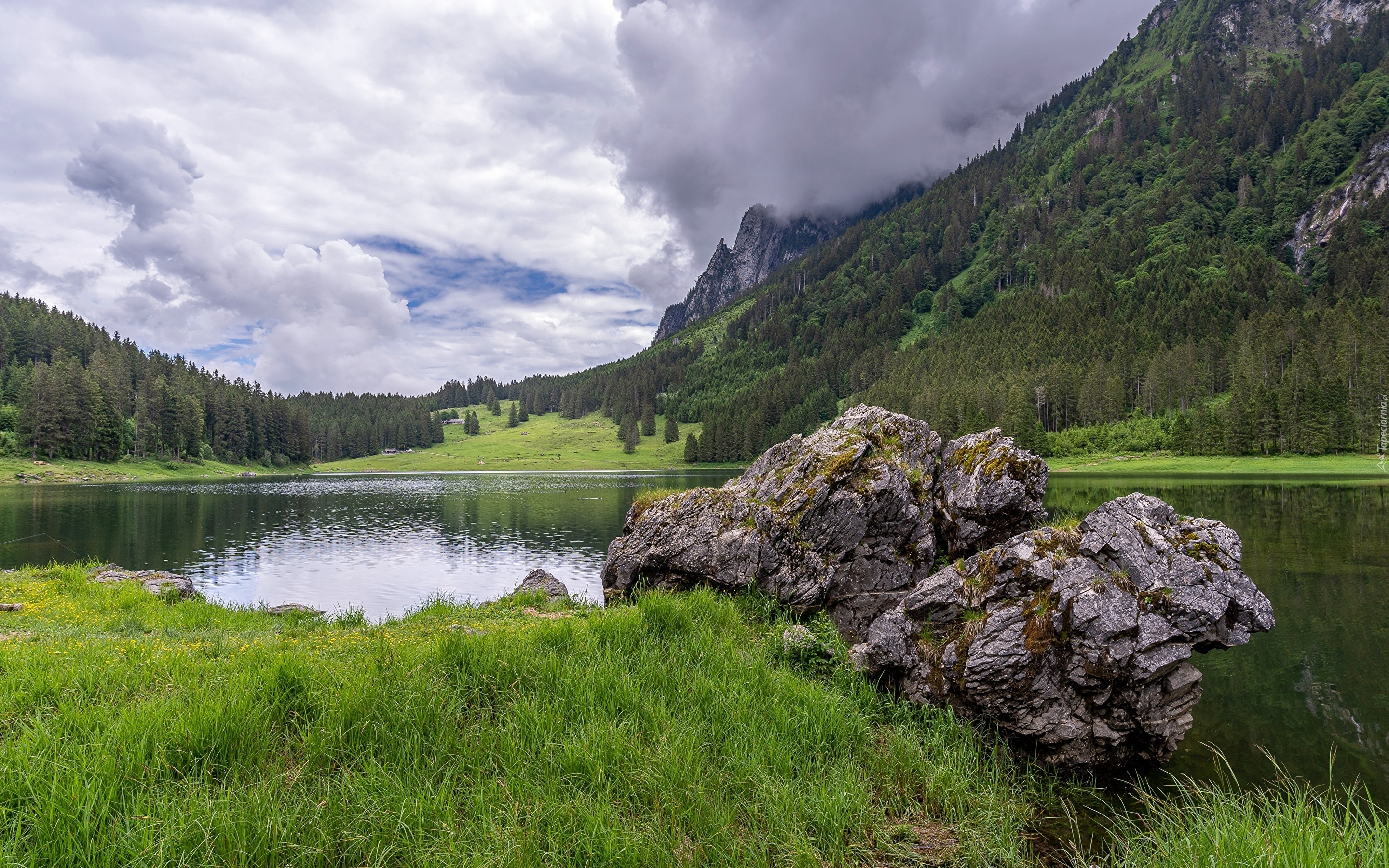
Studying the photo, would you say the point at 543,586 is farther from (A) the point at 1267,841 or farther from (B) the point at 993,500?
(A) the point at 1267,841

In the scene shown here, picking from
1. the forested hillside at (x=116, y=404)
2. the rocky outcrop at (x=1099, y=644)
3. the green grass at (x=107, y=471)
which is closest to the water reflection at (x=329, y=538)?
the rocky outcrop at (x=1099, y=644)

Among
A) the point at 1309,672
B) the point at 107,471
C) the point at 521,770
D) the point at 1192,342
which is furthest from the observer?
the point at 1192,342

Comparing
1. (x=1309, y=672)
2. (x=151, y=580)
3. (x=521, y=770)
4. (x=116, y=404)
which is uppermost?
(x=116, y=404)

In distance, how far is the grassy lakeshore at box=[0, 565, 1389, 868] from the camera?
4512 millimetres

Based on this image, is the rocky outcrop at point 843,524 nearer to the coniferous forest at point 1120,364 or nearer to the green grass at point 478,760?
the green grass at point 478,760

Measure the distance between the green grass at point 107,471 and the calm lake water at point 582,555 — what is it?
1396cm

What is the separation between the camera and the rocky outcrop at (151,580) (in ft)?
63.1

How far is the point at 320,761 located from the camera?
5.73 metres

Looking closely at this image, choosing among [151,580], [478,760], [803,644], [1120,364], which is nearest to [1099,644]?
[803,644]

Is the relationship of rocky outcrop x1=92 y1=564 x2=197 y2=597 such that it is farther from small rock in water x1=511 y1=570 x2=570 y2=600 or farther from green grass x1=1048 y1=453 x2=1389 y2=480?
green grass x1=1048 y1=453 x2=1389 y2=480

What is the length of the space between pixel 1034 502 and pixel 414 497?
79.9m

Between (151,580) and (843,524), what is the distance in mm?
24385

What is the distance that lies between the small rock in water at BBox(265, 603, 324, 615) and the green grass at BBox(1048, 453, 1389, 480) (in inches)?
2950

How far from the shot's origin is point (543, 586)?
66.1 feet
